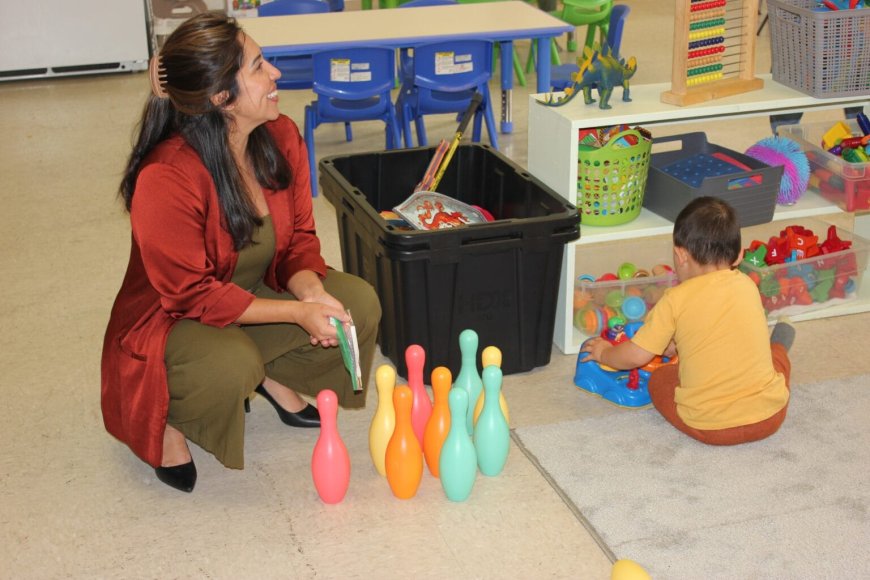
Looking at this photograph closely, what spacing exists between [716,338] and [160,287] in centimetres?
129

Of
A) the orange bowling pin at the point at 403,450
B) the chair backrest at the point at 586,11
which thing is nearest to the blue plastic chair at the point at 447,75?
the chair backrest at the point at 586,11

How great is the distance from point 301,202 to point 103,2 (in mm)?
4286

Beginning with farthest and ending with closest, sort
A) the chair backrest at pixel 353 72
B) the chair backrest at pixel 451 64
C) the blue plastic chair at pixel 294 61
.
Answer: the blue plastic chair at pixel 294 61 → the chair backrest at pixel 451 64 → the chair backrest at pixel 353 72

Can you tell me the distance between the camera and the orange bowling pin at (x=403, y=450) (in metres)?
2.35

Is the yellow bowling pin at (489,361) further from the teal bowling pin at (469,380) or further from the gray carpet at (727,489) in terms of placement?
the gray carpet at (727,489)

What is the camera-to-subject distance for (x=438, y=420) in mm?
2457

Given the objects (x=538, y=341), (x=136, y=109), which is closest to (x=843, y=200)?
(x=538, y=341)

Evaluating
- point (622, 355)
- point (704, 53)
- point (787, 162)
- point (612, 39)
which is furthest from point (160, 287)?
point (612, 39)

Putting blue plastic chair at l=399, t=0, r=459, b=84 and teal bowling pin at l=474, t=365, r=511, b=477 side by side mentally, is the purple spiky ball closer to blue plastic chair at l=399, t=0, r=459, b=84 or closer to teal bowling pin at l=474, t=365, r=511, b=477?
teal bowling pin at l=474, t=365, r=511, b=477

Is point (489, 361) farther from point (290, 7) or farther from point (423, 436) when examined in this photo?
point (290, 7)

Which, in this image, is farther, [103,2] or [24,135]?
[103,2]

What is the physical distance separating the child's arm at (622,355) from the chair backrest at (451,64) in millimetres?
2091

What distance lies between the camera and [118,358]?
241 cm

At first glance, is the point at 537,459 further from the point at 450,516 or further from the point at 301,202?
the point at 301,202
